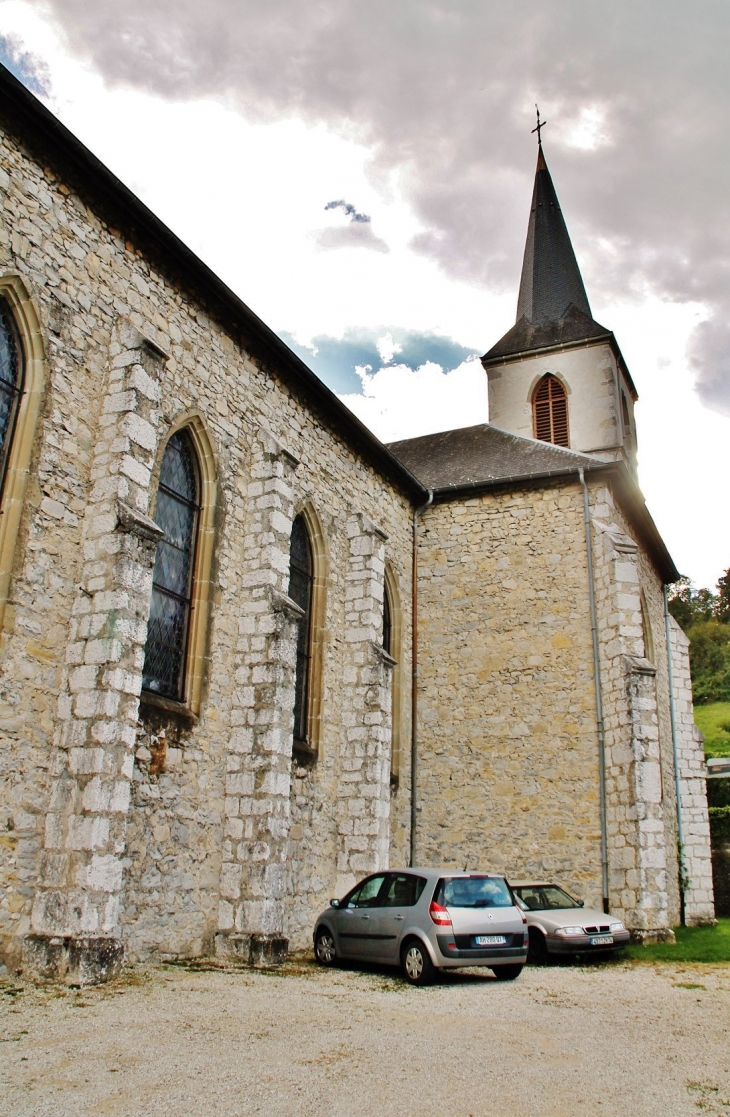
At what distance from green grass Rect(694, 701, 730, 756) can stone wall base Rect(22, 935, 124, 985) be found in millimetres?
33714

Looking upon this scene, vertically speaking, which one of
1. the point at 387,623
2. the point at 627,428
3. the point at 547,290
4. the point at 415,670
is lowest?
the point at 415,670

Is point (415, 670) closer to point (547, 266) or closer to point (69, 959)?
point (69, 959)

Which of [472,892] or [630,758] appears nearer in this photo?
[472,892]

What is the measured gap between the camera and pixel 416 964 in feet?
29.0

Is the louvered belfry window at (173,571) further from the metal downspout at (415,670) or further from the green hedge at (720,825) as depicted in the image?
the green hedge at (720,825)

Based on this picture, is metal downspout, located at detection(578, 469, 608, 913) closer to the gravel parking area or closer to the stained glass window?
the gravel parking area

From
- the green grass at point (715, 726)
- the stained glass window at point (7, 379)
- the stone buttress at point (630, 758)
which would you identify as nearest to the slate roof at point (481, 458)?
the stone buttress at point (630, 758)

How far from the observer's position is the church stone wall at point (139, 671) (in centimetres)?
780

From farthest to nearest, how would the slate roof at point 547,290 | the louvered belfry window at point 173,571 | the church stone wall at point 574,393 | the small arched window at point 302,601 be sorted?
the slate roof at point 547,290, the church stone wall at point 574,393, the small arched window at point 302,601, the louvered belfry window at point 173,571

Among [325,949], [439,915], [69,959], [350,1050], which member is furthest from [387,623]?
[350,1050]

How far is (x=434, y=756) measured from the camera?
16.2 m

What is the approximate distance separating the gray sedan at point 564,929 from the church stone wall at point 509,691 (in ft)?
8.50

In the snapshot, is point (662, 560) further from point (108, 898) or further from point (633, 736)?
point (108, 898)

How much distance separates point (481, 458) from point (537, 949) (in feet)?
34.5
